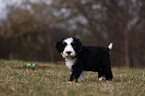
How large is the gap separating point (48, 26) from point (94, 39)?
4002 millimetres

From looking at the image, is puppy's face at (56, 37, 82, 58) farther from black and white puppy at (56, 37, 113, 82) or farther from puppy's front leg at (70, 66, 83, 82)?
puppy's front leg at (70, 66, 83, 82)

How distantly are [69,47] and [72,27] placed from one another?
13.6 metres

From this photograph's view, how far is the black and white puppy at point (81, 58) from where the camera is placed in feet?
17.6

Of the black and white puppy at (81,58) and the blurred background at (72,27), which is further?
the blurred background at (72,27)

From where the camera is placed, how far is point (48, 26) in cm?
1864

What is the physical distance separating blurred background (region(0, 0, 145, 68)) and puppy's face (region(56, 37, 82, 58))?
1057cm

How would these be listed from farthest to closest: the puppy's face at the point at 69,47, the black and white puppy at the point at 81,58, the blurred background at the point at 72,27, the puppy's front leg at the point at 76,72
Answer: the blurred background at the point at 72,27 → the puppy's front leg at the point at 76,72 → the black and white puppy at the point at 81,58 → the puppy's face at the point at 69,47

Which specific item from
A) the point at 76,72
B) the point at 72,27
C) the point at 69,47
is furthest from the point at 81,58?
the point at 72,27

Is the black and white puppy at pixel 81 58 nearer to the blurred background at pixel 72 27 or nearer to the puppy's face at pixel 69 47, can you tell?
the puppy's face at pixel 69 47

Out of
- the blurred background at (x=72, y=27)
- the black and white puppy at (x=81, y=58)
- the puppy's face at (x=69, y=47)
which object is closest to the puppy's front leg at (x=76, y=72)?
the black and white puppy at (x=81, y=58)

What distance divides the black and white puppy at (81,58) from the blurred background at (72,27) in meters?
9.90

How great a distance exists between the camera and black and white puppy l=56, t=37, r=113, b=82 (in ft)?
17.6

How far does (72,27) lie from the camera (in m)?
18.7

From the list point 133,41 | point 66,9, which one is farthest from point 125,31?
point 66,9
